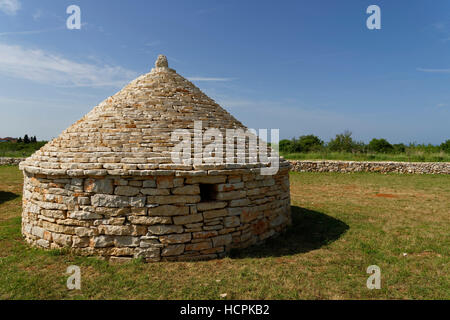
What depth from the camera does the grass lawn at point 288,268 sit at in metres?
4.21

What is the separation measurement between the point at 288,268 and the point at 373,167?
17.9 m

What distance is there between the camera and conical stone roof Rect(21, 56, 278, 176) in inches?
201

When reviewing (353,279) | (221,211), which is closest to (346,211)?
(353,279)

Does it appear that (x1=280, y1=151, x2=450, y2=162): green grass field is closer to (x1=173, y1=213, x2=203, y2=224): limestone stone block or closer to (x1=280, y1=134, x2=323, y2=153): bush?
(x1=280, y1=134, x2=323, y2=153): bush

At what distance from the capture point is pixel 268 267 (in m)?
5.01

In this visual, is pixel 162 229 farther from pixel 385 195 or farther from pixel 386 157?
pixel 386 157

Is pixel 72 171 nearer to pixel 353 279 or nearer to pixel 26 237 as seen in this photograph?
pixel 26 237

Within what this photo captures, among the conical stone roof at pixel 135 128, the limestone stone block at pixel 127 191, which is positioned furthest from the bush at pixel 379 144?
the limestone stone block at pixel 127 191

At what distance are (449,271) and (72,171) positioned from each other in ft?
23.5

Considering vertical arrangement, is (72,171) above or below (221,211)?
above

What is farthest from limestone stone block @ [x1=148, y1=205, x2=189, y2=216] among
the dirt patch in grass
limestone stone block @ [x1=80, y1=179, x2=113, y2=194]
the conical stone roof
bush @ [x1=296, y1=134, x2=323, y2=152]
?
bush @ [x1=296, y1=134, x2=323, y2=152]

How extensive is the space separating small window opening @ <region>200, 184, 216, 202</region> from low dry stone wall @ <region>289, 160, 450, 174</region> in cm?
1553

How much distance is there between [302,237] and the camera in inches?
266
